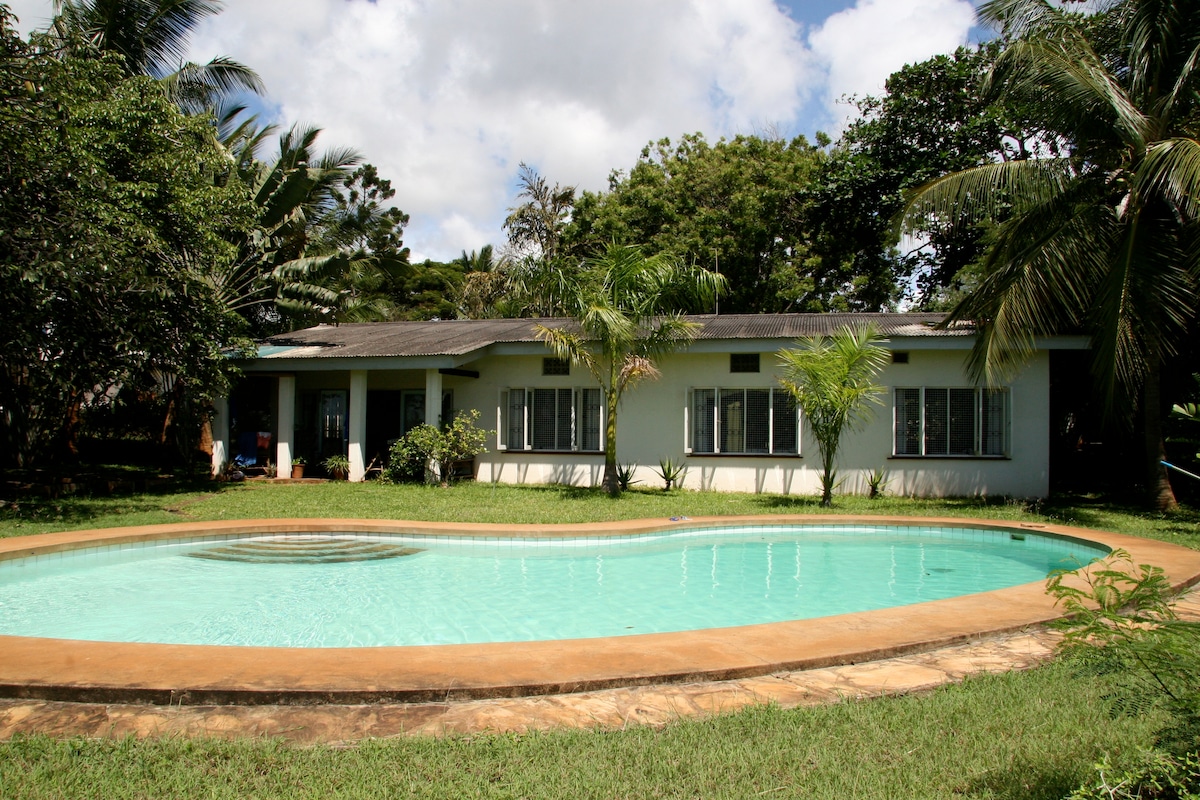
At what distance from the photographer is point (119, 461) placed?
71.9 feet

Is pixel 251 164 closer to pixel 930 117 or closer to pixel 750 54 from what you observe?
pixel 750 54

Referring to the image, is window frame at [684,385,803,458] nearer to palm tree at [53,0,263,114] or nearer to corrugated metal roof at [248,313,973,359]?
corrugated metal roof at [248,313,973,359]

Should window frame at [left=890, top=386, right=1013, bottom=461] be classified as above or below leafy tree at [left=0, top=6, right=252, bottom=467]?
below

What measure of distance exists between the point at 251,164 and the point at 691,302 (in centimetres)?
1237

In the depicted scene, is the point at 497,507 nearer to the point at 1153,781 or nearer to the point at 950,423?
the point at 950,423

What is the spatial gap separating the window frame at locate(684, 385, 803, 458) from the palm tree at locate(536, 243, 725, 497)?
5.76 feet

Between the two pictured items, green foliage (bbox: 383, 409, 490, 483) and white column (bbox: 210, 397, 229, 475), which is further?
white column (bbox: 210, 397, 229, 475)

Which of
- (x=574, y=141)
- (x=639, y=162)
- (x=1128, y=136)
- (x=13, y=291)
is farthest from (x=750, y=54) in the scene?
(x=13, y=291)

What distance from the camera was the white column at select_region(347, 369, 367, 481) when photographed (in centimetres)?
1739

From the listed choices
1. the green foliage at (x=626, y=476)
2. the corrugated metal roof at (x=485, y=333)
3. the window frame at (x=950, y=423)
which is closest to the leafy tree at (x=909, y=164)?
the corrugated metal roof at (x=485, y=333)

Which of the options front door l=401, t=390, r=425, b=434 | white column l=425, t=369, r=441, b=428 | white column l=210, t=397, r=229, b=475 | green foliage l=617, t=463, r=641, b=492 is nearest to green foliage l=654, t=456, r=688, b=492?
green foliage l=617, t=463, r=641, b=492

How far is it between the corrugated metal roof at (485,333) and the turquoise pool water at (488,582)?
206 inches

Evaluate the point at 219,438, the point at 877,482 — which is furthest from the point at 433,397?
the point at 877,482

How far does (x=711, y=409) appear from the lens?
16516 millimetres
